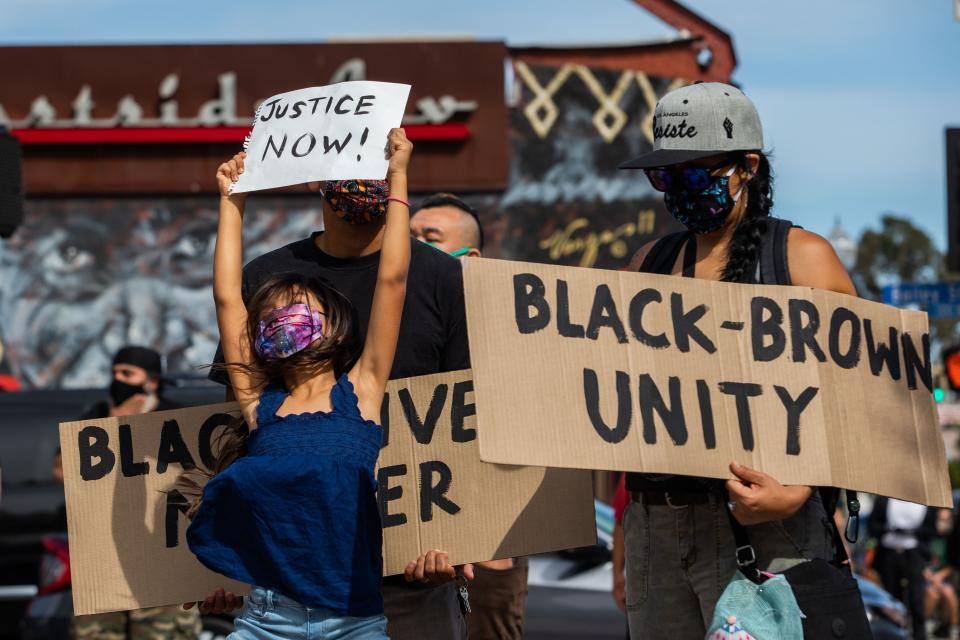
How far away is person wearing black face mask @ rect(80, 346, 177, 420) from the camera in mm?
8117

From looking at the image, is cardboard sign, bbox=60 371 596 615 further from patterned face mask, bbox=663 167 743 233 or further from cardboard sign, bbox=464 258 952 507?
patterned face mask, bbox=663 167 743 233

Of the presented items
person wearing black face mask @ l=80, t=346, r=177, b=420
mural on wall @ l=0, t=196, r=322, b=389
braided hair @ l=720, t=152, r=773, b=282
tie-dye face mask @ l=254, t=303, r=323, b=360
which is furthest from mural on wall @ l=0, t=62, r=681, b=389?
tie-dye face mask @ l=254, t=303, r=323, b=360

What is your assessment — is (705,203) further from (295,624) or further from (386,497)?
(295,624)

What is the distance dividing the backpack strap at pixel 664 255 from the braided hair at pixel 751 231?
19 centimetres

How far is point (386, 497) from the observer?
3.88 meters

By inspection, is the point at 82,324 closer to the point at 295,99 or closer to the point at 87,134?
the point at 87,134

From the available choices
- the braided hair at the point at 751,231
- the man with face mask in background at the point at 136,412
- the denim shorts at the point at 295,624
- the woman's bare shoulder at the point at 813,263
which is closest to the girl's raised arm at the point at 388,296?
the denim shorts at the point at 295,624

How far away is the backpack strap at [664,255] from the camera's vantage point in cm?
379

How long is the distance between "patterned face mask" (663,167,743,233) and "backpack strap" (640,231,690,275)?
189mm

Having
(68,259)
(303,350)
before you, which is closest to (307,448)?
(303,350)

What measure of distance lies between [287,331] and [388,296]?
27cm

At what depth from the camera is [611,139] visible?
790 inches

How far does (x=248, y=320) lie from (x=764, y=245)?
52.9 inches

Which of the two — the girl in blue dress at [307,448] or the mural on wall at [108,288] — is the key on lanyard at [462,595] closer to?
the girl in blue dress at [307,448]
